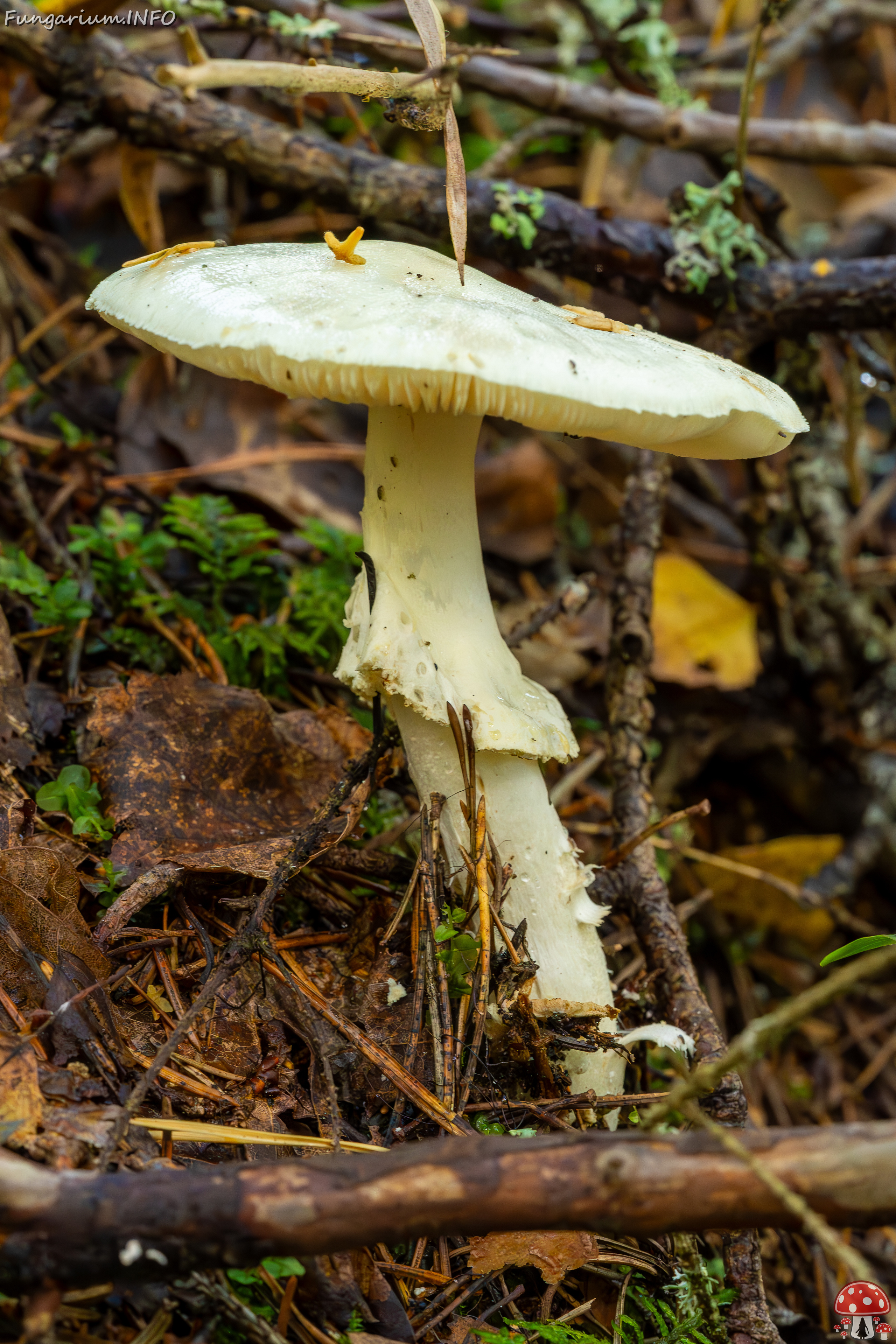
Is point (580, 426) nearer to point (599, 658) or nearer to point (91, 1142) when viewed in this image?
point (91, 1142)

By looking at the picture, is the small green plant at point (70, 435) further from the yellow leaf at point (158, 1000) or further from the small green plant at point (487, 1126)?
the small green plant at point (487, 1126)

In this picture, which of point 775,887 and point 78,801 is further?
point 775,887

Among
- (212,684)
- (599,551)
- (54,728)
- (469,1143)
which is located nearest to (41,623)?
(54,728)

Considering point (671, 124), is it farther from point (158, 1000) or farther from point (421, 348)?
point (158, 1000)

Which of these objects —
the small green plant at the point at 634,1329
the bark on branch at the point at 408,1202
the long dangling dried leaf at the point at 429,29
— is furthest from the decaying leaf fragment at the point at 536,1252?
the long dangling dried leaf at the point at 429,29

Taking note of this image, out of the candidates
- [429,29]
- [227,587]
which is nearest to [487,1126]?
[227,587]
